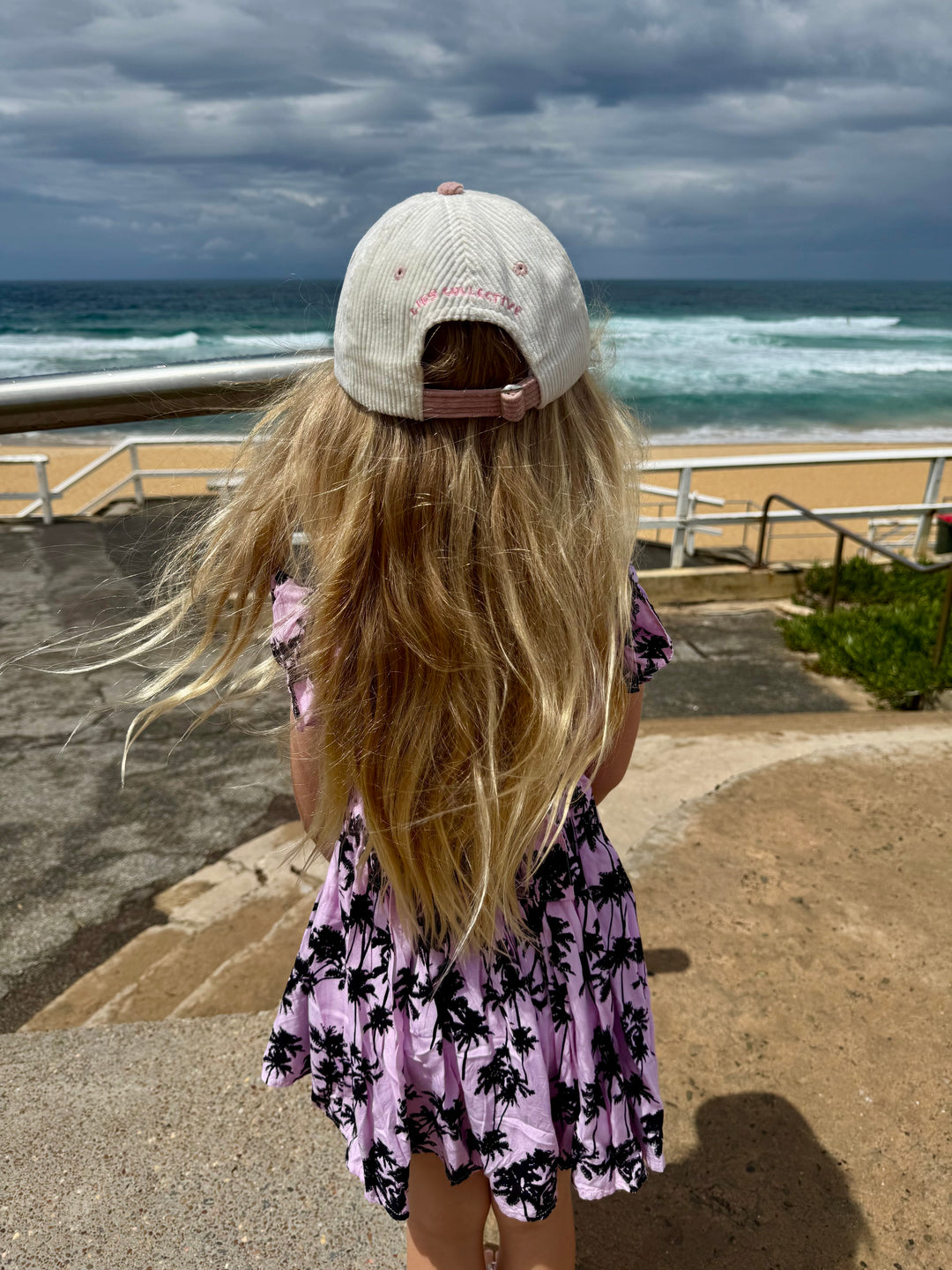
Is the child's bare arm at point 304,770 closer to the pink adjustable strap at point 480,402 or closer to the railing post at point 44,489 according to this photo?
the pink adjustable strap at point 480,402

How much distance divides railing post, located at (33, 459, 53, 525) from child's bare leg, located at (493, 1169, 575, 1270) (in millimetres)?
8386

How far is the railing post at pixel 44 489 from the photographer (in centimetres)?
859

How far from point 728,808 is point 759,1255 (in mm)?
1379

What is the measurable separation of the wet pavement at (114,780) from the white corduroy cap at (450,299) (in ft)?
1.66

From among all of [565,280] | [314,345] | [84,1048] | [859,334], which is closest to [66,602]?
[84,1048]

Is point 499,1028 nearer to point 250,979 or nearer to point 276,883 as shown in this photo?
point 250,979

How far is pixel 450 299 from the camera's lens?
3.23ft

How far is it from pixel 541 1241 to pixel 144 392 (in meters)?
1.26

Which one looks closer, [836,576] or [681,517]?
[836,576]

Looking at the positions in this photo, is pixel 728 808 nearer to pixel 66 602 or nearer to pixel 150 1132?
pixel 150 1132

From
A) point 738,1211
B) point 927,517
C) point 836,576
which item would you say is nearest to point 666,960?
point 738,1211

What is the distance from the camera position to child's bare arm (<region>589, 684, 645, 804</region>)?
4.18 ft

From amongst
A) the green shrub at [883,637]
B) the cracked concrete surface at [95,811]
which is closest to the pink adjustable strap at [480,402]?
the cracked concrete surface at [95,811]

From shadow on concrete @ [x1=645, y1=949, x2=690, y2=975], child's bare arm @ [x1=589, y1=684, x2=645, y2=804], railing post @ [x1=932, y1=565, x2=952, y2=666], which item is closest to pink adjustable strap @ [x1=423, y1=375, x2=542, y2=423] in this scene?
child's bare arm @ [x1=589, y1=684, x2=645, y2=804]
